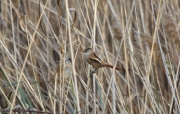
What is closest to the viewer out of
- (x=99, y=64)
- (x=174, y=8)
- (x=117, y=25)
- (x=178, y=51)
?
(x=99, y=64)

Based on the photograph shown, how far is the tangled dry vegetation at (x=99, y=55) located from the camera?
1.99m

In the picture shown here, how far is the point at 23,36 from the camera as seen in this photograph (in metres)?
3.14

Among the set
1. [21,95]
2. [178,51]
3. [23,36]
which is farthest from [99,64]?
[23,36]

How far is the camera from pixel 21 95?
1975 mm

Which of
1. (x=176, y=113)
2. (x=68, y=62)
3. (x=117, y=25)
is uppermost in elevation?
(x=117, y=25)

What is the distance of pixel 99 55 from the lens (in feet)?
7.24

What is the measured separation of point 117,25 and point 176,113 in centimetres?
65

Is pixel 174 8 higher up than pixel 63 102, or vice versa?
pixel 174 8

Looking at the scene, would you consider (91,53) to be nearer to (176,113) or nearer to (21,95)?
(21,95)

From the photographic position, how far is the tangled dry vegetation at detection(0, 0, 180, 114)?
6.51 ft

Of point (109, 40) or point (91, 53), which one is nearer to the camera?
point (91, 53)

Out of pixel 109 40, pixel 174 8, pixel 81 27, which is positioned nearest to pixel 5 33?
pixel 81 27

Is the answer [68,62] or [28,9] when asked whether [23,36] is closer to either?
[28,9]

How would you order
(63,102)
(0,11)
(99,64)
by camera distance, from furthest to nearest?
1. (0,11)
2. (63,102)
3. (99,64)
